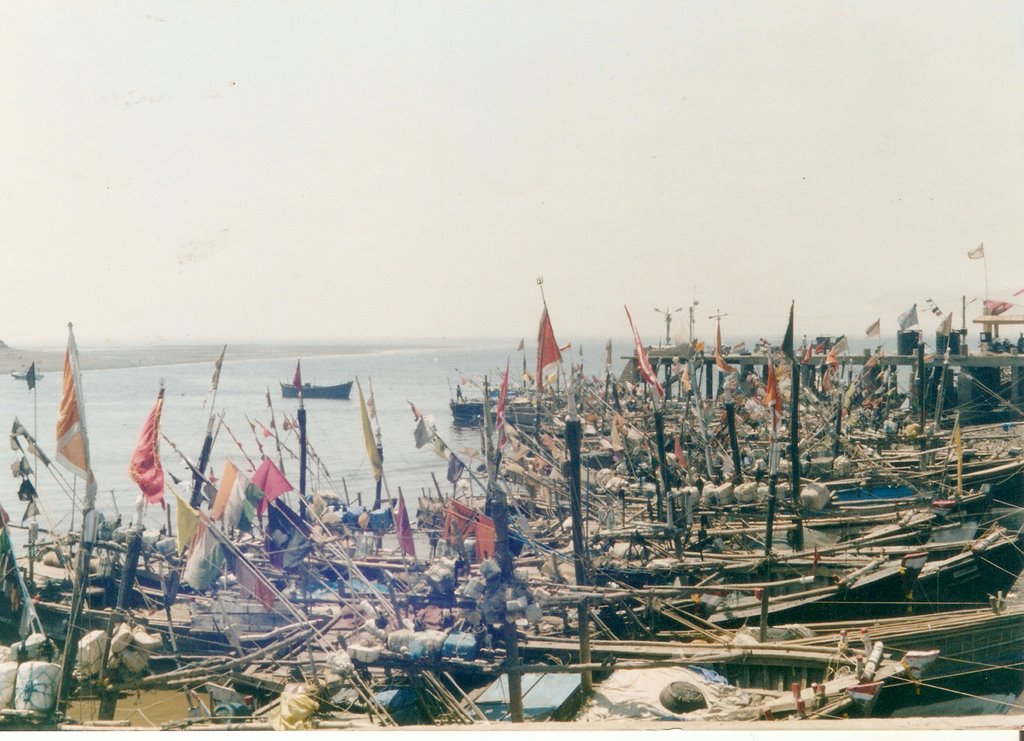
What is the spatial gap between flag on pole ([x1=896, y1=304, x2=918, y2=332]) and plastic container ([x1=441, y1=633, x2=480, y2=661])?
2274cm

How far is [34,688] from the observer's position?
13.4 metres

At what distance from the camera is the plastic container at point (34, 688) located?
43.8ft

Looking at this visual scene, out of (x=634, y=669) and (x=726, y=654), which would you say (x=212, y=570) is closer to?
(x=634, y=669)

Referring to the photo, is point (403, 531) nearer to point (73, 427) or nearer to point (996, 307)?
point (73, 427)

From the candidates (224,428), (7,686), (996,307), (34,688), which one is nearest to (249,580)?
(34,688)

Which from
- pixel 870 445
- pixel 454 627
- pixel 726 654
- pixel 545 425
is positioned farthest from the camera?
pixel 545 425

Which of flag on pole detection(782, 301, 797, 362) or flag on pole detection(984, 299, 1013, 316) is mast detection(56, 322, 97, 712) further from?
flag on pole detection(984, 299, 1013, 316)

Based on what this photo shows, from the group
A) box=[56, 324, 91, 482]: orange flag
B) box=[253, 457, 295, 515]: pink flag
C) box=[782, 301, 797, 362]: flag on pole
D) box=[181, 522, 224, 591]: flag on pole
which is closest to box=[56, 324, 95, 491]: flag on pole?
box=[56, 324, 91, 482]: orange flag

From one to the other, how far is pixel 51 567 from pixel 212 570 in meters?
11.7

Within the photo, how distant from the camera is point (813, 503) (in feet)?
81.0

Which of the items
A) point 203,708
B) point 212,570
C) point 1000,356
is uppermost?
point 1000,356

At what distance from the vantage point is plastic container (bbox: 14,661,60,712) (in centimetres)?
1336

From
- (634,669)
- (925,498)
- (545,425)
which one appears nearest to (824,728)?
(634,669)

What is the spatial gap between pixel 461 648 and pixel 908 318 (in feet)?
77.0
